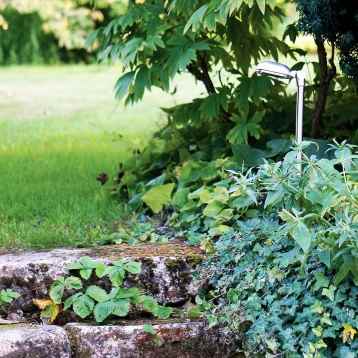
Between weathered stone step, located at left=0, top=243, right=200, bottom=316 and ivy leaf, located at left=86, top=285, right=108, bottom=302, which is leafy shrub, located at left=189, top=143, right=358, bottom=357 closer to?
weathered stone step, located at left=0, top=243, right=200, bottom=316

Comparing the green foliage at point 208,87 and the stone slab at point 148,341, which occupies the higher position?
the green foliage at point 208,87

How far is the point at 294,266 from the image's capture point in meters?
4.16

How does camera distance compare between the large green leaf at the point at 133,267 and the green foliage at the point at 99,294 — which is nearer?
the green foliage at the point at 99,294

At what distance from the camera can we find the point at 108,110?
11.3 meters

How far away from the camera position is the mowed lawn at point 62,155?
5449 mm

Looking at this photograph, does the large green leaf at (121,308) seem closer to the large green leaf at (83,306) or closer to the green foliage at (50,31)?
the large green leaf at (83,306)

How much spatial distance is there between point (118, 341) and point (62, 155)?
3.56m

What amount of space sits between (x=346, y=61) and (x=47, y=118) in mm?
5704

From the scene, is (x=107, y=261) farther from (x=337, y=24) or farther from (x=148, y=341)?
(x=337, y=24)

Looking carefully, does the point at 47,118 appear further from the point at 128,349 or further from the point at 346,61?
the point at 128,349

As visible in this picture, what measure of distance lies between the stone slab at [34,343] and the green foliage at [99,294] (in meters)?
0.19

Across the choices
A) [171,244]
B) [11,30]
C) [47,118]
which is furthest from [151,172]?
[11,30]

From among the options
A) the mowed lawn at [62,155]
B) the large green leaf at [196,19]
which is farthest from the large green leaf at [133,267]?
the large green leaf at [196,19]

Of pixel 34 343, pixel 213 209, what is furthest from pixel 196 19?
pixel 34 343
